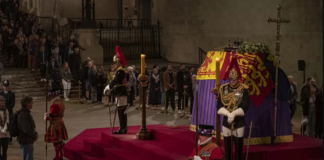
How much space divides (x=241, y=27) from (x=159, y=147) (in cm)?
1396

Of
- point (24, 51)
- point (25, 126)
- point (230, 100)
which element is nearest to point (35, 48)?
point (24, 51)

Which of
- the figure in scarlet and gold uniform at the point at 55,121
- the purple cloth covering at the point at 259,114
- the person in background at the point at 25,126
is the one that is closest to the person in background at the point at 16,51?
the figure in scarlet and gold uniform at the point at 55,121

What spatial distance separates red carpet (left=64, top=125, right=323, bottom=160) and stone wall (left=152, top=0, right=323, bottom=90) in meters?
9.84

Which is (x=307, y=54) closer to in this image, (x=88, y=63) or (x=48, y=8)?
(x=88, y=63)

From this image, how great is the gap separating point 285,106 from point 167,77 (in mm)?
7571

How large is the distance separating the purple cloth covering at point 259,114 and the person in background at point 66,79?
10.4 meters

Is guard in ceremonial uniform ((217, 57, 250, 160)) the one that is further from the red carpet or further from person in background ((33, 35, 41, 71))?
person in background ((33, 35, 41, 71))

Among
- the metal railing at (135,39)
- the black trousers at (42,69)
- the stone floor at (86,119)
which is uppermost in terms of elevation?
the metal railing at (135,39)

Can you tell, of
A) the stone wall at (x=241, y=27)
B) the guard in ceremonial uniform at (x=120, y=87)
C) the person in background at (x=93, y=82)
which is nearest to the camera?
the guard in ceremonial uniform at (x=120, y=87)

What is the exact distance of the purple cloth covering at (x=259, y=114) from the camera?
11906mm

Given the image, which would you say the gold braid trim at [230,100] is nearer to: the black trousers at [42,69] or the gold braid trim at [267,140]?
the gold braid trim at [267,140]

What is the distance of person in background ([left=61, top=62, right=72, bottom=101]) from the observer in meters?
22.4

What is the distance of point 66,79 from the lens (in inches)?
885

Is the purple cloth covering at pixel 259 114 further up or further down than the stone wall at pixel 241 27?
further down
